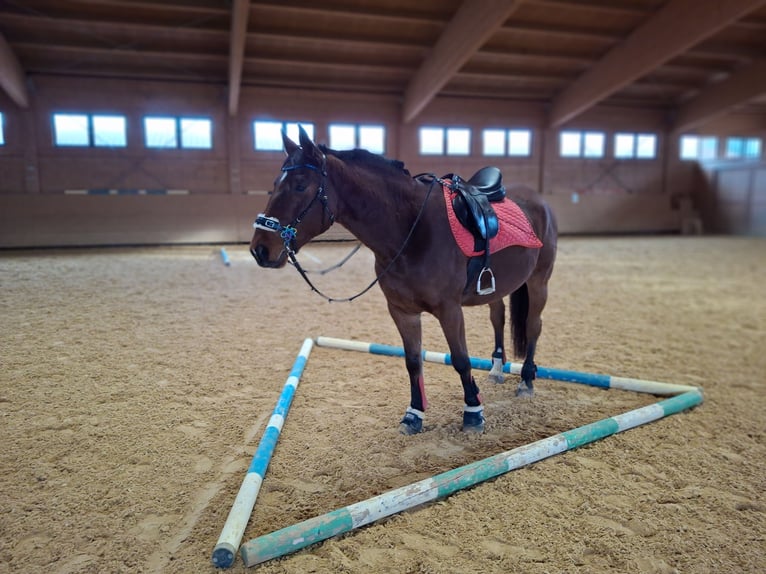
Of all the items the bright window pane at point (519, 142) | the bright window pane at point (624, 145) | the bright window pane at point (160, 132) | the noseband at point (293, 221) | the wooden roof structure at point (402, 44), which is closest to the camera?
the noseband at point (293, 221)

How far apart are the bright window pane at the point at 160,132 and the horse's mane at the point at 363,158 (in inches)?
453

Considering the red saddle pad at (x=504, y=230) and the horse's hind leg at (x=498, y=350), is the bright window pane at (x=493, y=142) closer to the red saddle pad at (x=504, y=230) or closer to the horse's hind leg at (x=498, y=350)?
the horse's hind leg at (x=498, y=350)

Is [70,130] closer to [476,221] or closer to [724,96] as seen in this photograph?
[476,221]

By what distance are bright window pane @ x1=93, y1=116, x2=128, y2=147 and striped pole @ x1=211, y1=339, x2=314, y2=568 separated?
11.5 m

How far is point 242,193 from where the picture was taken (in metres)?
12.9

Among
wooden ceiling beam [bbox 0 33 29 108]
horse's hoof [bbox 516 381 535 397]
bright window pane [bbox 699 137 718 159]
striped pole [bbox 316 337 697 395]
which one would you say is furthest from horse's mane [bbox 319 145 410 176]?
bright window pane [bbox 699 137 718 159]

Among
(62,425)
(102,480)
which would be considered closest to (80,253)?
(62,425)

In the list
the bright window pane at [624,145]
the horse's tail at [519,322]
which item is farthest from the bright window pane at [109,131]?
the bright window pane at [624,145]

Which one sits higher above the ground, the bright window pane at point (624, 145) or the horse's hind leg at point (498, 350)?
the bright window pane at point (624, 145)

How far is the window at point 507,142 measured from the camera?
47.6ft

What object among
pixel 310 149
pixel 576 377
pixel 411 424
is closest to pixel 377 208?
pixel 310 149

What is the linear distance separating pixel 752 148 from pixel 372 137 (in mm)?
14151

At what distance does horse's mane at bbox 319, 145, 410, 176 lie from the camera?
239cm

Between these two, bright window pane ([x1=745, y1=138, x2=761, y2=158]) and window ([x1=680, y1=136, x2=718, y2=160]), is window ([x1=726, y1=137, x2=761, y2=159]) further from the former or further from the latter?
window ([x1=680, y1=136, x2=718, y2=160])
